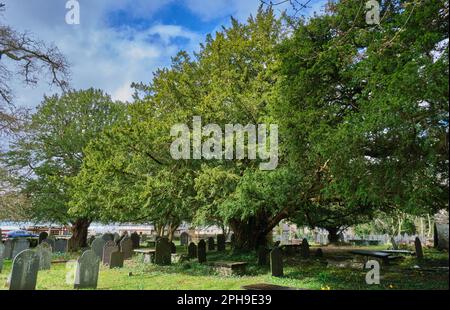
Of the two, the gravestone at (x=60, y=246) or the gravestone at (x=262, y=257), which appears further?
the gravestone at (x=60, y=246)

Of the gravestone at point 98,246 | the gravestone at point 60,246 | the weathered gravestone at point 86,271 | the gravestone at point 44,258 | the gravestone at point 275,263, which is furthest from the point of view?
the gravestone at point 60,246

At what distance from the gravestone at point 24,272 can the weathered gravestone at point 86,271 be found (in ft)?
3.66

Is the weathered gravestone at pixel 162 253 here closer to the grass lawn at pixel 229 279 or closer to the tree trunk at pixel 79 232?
the grass lawn at pixel 229 279

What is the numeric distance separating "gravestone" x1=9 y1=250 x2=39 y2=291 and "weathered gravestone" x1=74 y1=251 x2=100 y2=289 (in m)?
1.12

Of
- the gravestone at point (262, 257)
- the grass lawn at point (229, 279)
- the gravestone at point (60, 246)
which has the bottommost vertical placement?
the gravestone at point (60, 246)

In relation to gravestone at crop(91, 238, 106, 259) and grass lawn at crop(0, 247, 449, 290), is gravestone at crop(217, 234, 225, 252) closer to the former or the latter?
gravestone at crop(91, 238, 106, 259)

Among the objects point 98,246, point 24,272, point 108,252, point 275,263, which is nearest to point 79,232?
point 98,246

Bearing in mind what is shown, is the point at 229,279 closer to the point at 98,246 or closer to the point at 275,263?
the point at 275,263

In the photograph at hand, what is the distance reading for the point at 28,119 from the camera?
43.1 ft

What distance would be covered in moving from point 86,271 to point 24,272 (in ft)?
5.21

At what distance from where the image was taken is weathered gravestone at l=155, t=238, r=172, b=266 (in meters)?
15.5

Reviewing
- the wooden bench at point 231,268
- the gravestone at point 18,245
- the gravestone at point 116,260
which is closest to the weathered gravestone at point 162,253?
the gravestone at point 116,260

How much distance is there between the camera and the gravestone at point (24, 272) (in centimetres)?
845
